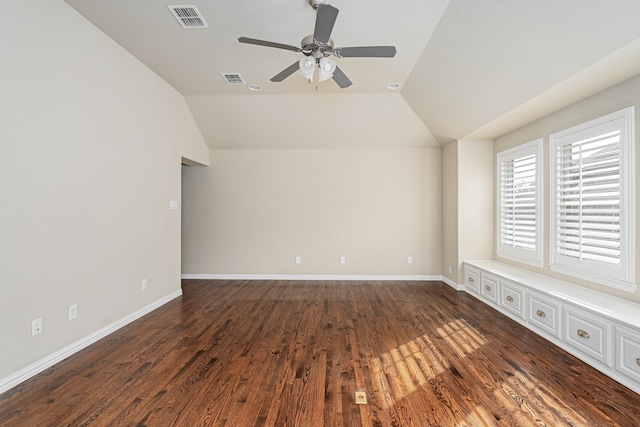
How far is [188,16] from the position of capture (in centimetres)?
273

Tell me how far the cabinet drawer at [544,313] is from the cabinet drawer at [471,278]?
3.85 ft

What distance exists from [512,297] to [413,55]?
10.3 feet

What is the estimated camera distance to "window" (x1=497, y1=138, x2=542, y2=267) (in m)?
3.77

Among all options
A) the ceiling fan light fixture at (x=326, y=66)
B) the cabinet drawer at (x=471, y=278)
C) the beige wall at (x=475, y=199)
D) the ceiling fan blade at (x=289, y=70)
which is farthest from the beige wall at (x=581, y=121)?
the ceiling fan blade at (x=289, y=70)

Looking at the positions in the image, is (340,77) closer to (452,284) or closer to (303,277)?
(303,277)

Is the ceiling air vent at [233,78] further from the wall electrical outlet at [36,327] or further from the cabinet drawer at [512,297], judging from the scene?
the cabinet drawer at [512,297]

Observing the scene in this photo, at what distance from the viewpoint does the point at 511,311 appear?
3.56 metres

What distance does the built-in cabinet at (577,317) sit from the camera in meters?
2.21

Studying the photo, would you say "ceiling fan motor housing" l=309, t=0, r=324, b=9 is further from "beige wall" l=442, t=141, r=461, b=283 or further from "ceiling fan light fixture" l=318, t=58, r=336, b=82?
"beige wall" l=442, t=141, r=461, b=283

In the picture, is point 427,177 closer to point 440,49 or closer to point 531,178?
point 531,178

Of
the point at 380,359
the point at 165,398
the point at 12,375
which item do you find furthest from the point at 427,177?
the point at 12,375

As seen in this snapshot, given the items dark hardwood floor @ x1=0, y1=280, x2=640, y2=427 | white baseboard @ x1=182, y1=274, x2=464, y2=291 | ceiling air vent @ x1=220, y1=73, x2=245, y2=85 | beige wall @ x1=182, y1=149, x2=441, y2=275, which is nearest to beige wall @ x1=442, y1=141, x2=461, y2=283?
beige wall @ x1=182, y1=149, x2=441, y2=275

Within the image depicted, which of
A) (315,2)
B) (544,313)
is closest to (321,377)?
(544,313)

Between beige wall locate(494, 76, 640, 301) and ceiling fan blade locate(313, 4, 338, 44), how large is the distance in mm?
2728
